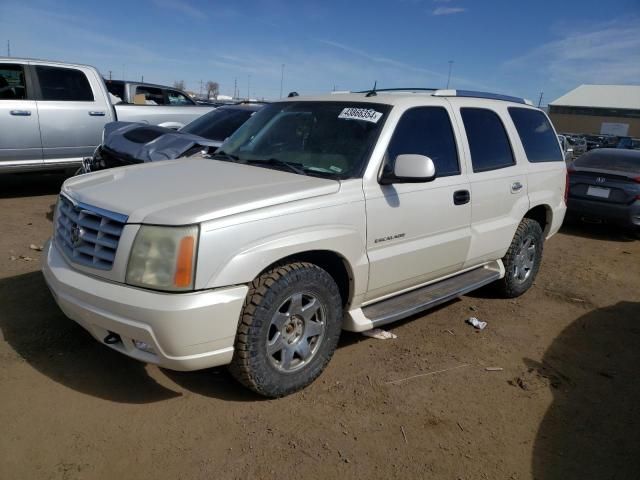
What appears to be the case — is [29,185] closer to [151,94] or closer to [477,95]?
[151,94]

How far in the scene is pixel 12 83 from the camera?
24.0 feet

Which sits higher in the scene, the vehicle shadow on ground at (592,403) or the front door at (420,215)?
the front door at (420,215)

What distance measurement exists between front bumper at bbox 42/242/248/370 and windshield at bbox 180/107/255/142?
439 centimetres

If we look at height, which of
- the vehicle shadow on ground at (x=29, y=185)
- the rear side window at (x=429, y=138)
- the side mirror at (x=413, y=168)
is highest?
the rear side window at (x=429, y=138)

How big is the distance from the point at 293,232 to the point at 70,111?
21.1 ft

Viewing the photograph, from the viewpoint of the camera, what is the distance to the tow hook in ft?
9.02

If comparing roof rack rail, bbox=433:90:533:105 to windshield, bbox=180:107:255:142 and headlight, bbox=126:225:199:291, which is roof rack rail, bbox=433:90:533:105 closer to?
headlight, bbox=126:225:199:291

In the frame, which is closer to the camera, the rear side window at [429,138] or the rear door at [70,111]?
the rear side window at [429,138]

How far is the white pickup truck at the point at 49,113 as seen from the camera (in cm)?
725

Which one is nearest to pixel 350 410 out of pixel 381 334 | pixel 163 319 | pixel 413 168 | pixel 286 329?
pixel 286 329

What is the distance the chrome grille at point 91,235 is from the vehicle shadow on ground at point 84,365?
0.79 m

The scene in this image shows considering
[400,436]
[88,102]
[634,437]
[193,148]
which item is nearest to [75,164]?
[88,102]

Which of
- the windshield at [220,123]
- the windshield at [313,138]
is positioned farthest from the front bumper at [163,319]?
the windshield at [220,123]

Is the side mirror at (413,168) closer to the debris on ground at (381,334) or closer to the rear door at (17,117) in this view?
the debris on ground at (381,334)
